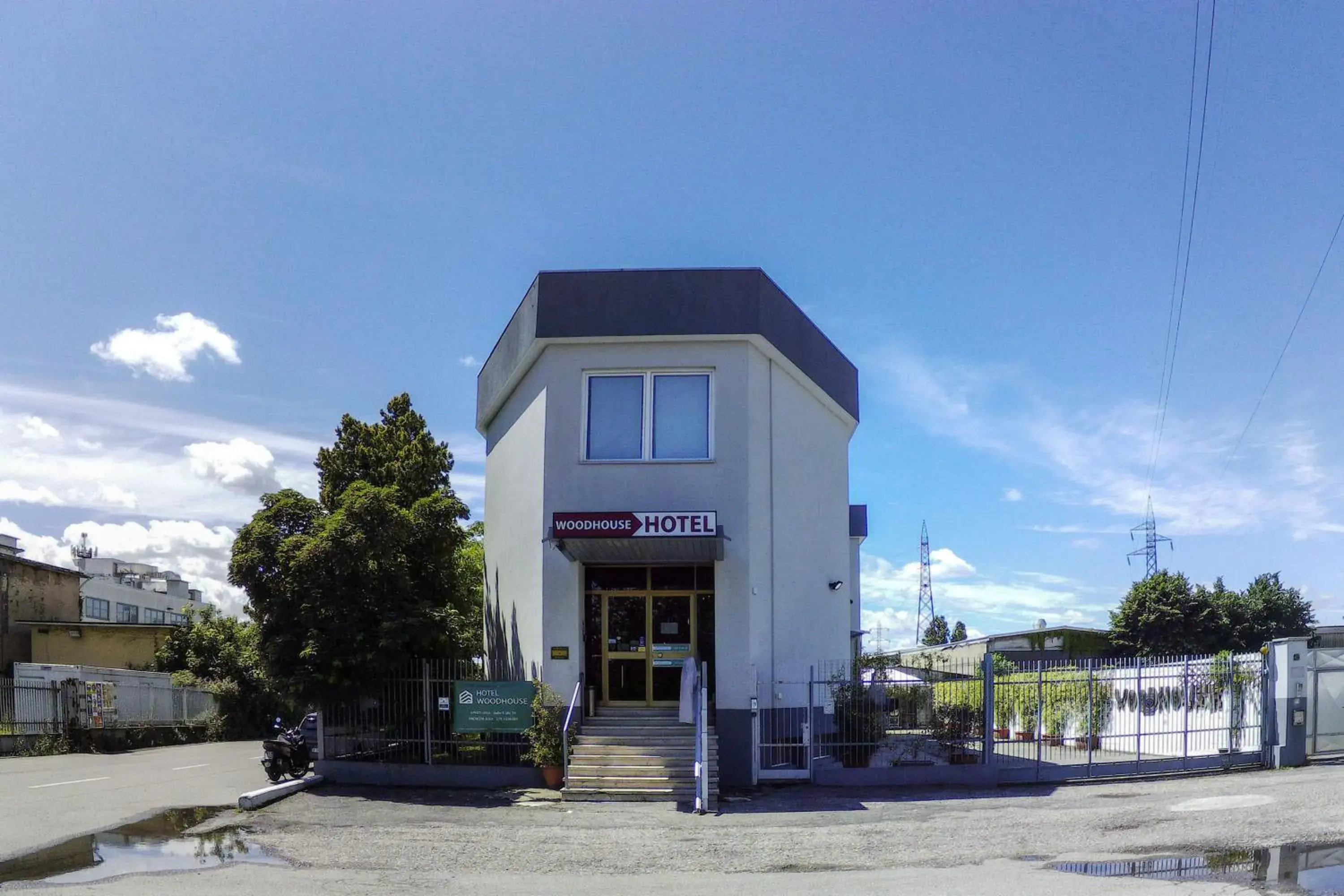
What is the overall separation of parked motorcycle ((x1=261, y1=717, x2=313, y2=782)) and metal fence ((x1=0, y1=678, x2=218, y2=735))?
10.5 meters

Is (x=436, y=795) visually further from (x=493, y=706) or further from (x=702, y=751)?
(x=702, y=751)

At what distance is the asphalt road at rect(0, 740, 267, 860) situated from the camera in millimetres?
13680

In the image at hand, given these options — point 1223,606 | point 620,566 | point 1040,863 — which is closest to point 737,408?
point 620,566

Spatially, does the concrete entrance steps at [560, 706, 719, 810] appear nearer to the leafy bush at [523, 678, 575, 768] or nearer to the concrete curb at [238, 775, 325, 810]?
the leafy bush at [523, 678, 575, 768]

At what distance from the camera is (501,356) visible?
22203mm

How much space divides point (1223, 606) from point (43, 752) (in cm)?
4268

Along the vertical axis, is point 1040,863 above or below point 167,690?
above

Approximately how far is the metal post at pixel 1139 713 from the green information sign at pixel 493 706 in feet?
34.8

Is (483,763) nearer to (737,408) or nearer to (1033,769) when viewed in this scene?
(737,408)

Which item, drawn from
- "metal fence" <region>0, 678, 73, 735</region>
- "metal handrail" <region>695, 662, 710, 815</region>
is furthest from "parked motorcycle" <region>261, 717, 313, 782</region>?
"metal fence" <region>0, 678, 73, 735</region>

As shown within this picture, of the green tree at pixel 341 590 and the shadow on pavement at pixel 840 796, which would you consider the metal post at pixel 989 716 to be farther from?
the green tree at pixel 341 590

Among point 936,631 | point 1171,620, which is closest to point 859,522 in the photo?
point 1171,620

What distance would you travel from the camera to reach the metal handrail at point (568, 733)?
16703 mm

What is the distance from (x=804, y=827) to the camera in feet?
44.5
